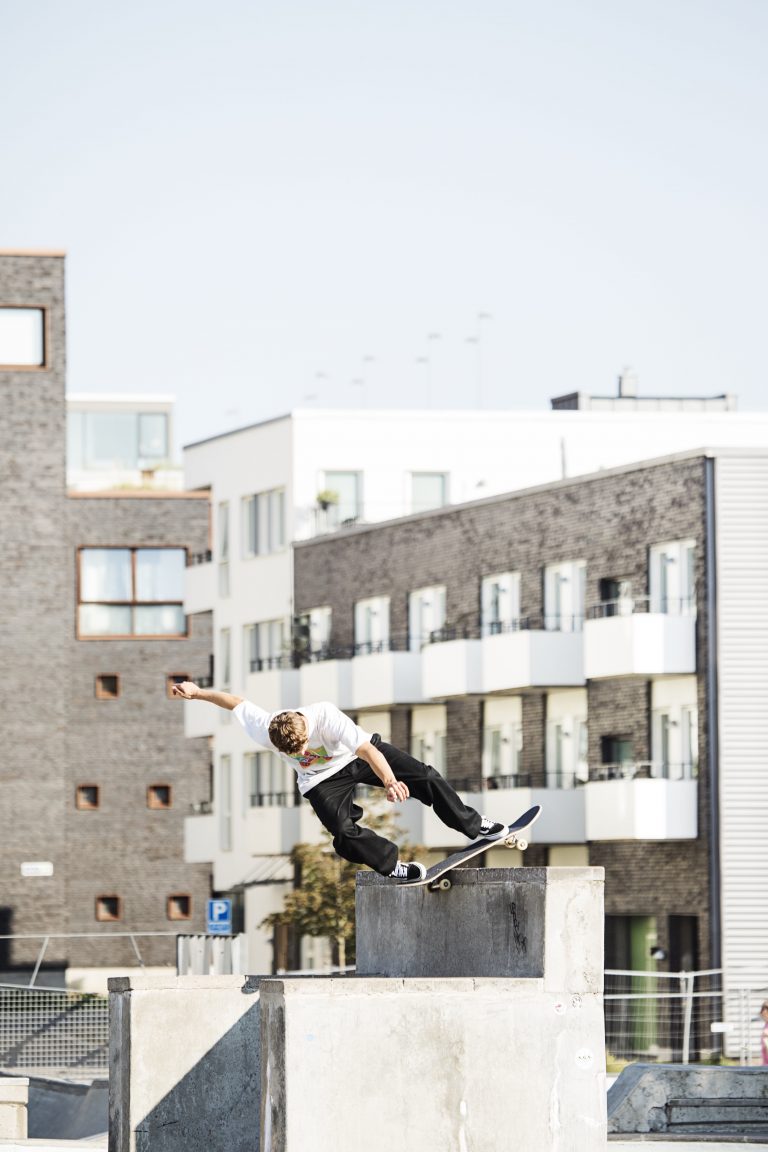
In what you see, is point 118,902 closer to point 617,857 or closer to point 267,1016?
point 617,857

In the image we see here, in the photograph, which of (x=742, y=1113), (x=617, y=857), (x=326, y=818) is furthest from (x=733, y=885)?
(x=326, y=818)

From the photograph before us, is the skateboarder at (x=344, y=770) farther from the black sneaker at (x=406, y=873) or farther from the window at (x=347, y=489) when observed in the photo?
the window at (x=347, y=489)

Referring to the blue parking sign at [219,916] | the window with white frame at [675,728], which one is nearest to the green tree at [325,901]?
the blue parking sign at [219,916]

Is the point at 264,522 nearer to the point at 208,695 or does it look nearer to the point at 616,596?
the point at 616,596

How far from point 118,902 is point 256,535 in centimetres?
1265

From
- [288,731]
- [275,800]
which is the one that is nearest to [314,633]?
[275,800]

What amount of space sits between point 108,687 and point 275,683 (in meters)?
13.2

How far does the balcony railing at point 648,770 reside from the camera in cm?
4909

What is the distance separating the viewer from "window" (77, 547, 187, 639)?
72750mm

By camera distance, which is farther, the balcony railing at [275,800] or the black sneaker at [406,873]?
the balcony railing at [275,800]

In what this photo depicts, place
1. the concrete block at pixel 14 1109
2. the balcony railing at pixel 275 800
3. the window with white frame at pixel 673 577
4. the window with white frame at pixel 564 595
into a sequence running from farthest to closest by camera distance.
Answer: the balcony railing at pixel 275 800 → the window with white frame at pixel 564 595 → the window with white frame at pixel 673 577 → the concrete block at pixel 14 1109

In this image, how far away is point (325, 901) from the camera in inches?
2082

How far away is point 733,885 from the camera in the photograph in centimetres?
4803

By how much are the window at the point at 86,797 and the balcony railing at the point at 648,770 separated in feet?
89.7
